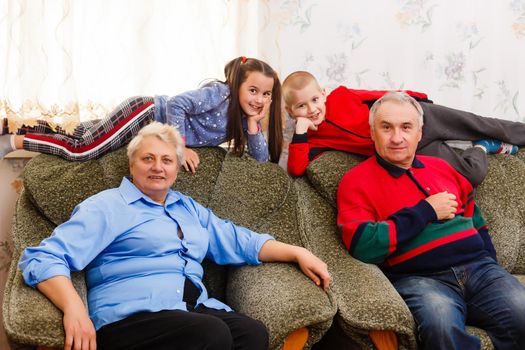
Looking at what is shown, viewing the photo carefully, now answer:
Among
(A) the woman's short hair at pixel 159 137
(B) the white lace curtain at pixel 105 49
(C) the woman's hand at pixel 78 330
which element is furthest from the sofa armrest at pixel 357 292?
(B) the white lace curtain at pixel 105 49

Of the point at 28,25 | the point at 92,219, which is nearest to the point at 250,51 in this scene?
the point at 28,25

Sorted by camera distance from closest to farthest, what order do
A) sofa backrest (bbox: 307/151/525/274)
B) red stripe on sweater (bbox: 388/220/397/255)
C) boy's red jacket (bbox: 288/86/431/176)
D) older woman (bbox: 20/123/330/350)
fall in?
older woman (bbox: 20/123/330/350)
red stripe on sweater (bbox: 388/220/397/255)
sofa backrest (bbox: 307/151/525/274)
boy's red jacket (bbox: 288/86/431/176)

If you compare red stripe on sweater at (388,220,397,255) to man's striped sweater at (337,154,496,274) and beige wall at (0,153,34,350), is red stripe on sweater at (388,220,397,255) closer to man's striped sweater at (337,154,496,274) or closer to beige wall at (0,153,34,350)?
man's striped sweater at (337,154,496,274)

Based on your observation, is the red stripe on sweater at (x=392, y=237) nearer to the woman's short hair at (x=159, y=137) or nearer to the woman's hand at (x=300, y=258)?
the woman's hand at (x=300, y=258)

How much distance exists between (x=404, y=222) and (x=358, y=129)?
589mm

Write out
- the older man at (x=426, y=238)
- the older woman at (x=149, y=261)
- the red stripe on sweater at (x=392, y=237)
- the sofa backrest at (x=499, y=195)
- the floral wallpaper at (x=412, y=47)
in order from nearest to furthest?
the older woman at (x=149, y=261)
the older man at (x=426, y=238)
the red stripe on sweater at (x=392, y=237)
the sofa backrest at (x=499, y=195)
the floral wallpaper at (x=412, y=47)

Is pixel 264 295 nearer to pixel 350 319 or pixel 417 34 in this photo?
pixel 350 319

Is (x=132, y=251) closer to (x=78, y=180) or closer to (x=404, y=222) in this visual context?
(x=78, y=180)

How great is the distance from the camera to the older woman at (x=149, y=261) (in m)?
1.49

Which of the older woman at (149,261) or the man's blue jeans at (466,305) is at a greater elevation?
the older woman at (149,261)

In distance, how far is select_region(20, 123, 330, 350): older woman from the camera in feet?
4.89

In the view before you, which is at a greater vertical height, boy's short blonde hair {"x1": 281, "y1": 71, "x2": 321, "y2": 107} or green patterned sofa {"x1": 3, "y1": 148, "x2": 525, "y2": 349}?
boy's short blonde hair {"x1": 281, "y1": 71, "x2": 321, "y2": 107}

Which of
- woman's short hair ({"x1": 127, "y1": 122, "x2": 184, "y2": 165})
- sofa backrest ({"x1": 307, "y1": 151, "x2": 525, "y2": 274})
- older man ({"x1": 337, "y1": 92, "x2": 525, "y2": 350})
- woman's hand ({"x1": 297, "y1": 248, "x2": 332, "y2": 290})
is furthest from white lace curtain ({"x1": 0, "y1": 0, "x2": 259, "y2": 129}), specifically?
woman's hand ({"x1": 297, "y1": 248, "x2": 332, "y2": 290})

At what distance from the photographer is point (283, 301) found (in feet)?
5.38
